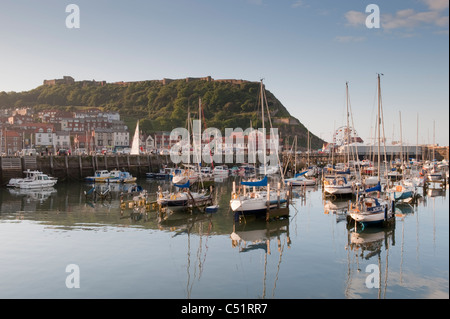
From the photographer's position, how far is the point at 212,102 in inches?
7362

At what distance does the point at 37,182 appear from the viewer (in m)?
50.8

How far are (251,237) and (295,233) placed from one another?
10.9 ft

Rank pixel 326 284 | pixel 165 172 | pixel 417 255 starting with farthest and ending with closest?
pixel 165 172 → pixel 417 255 → pixel 326 284

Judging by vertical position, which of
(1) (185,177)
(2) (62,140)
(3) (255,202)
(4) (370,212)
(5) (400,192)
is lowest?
(5) (400,192)

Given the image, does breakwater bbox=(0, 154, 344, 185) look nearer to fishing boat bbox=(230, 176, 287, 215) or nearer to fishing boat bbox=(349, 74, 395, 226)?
fishing boat bbox=(230, 176, 287, 215)

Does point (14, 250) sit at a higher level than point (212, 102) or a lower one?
lower

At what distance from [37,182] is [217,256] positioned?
37921 millimetres

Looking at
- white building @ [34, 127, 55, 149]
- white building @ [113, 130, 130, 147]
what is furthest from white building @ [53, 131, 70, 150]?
white building @ [113, 130, 130, 147]

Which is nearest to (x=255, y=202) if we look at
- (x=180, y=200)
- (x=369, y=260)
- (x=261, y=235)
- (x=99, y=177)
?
(x=261, y=235)

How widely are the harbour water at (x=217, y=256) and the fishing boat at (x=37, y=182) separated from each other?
17.6m

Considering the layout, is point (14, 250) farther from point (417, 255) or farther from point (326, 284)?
point (417, 255)

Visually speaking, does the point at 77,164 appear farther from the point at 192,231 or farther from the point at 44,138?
the point at 44,138

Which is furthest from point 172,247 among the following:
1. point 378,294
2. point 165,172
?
point 165,172

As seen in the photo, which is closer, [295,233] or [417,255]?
[417,255]
